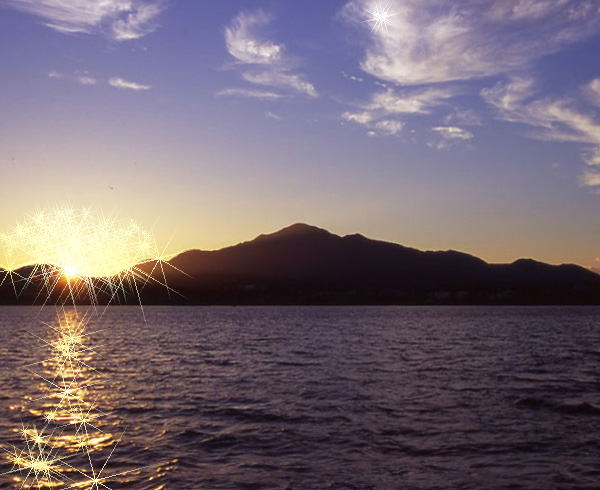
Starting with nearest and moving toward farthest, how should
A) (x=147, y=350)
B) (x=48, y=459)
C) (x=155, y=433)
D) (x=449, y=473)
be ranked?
(x=449, y=473) → (x=48, y=459) → (x=155, y=433) → (x=147, y=350)

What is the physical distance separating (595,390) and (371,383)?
46.6ft

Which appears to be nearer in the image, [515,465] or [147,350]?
[515,465]

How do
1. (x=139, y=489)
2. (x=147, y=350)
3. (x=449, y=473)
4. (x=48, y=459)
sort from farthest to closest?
1. (x=147, y=350)
2. (x=48, y=459)
3. (x=449, y=473)
4. (x=139, y=489)

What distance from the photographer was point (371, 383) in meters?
39.0

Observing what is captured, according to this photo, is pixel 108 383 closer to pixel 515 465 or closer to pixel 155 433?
pixel 155 433

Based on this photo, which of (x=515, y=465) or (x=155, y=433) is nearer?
(x=515, y=465)

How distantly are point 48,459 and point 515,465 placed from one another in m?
15.8

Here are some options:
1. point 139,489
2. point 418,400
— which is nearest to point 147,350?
point 418,400

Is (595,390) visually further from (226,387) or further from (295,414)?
(226,387)

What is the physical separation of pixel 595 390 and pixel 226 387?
2356 centimetres

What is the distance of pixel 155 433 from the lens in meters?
23.3

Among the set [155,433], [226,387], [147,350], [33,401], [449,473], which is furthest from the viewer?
[147,350]

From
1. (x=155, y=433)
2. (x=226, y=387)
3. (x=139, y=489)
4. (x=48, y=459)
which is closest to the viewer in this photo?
(x=139, y=489)

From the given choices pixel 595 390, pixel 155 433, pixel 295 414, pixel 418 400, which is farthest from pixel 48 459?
pixel 595 390
